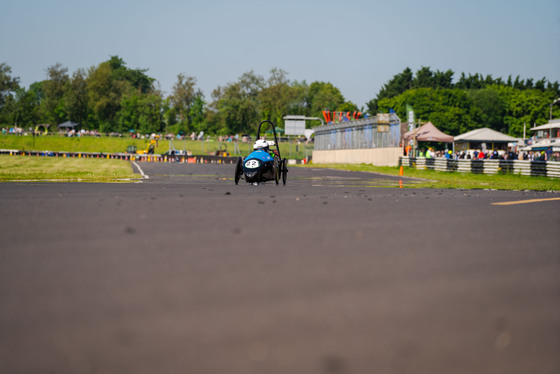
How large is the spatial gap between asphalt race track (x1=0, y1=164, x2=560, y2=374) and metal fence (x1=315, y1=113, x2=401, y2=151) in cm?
5145

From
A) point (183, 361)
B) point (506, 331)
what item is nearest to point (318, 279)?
point (506, 331)

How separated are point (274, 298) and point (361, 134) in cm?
6447

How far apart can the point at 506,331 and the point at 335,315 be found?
97cm

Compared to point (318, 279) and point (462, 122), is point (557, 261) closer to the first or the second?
point (318, 279)

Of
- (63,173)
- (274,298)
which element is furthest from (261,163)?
(274,298)

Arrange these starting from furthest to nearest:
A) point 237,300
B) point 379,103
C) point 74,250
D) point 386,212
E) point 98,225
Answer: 1. point 379,103
2. point 386,212
3. point 98,225
4. point 74,250
5. point 237,300

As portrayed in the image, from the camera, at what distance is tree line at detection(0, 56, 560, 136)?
122238 mm

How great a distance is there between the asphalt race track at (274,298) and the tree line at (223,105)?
364 ft

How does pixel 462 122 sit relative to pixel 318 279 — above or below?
above

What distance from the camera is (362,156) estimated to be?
67.1 metres

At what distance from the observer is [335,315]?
3.86 metres

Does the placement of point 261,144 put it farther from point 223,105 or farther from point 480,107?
point 480,107

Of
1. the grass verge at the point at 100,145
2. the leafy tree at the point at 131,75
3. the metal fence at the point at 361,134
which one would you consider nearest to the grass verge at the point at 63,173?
the metal fence at the point at 361,134

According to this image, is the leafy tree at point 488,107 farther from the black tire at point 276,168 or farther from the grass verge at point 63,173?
the black tire at point 276,168
